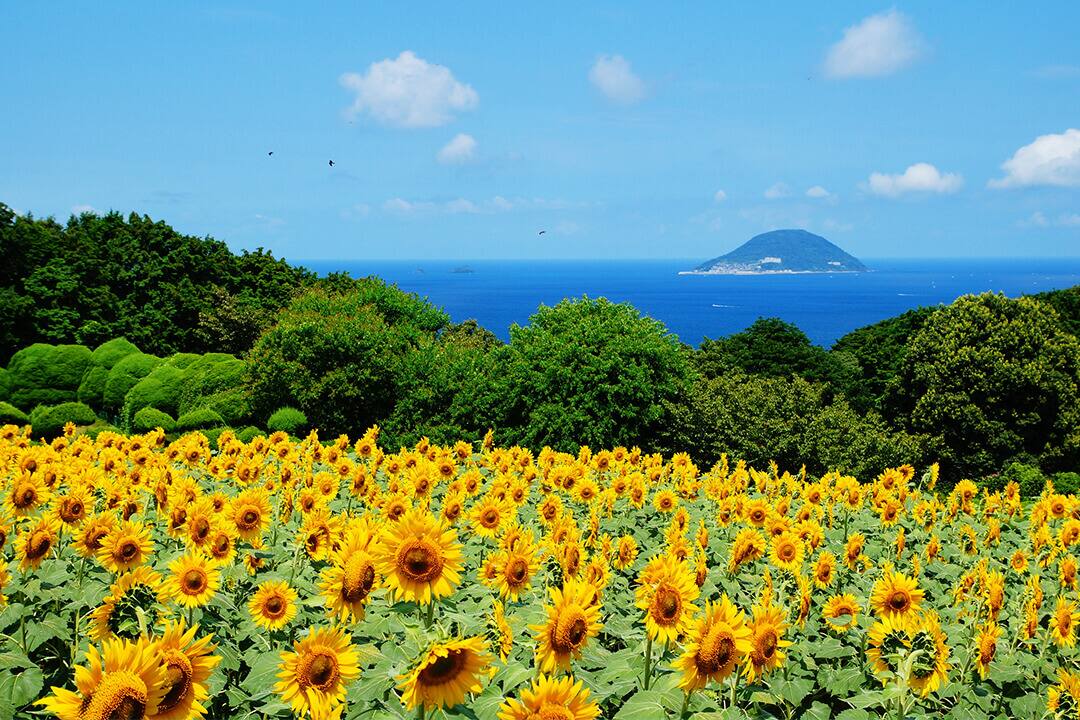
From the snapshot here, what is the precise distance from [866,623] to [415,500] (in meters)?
3.58

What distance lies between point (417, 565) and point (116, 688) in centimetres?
112

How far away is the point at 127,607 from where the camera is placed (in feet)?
12.2

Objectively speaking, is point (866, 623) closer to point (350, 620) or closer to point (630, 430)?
point (350, 620)

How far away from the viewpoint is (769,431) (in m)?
20.7

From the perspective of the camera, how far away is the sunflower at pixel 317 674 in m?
2.88

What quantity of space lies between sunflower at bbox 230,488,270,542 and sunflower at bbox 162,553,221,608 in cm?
93

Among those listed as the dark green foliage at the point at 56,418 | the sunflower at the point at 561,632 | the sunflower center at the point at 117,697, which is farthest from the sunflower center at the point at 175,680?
the dark green foliage at the point at 56,418

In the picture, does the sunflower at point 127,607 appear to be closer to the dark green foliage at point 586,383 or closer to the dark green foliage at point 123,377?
the dark green foliage at point 586,383

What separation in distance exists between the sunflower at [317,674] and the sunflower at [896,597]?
306cm

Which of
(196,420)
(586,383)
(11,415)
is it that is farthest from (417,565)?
(11,415)

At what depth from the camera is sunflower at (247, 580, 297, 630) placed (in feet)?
13.7

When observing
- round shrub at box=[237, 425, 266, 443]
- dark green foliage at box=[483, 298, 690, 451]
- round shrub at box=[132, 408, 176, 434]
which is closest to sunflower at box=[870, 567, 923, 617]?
dark green foliage at box=[483, 298, 690, 451]

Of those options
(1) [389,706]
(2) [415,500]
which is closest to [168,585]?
(1) [389,706]

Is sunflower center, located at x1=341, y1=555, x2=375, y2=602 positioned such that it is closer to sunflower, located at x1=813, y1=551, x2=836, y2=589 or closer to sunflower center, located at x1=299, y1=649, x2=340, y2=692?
sunflower center, located at x1=299, y1=649, x2=340, y2=692
